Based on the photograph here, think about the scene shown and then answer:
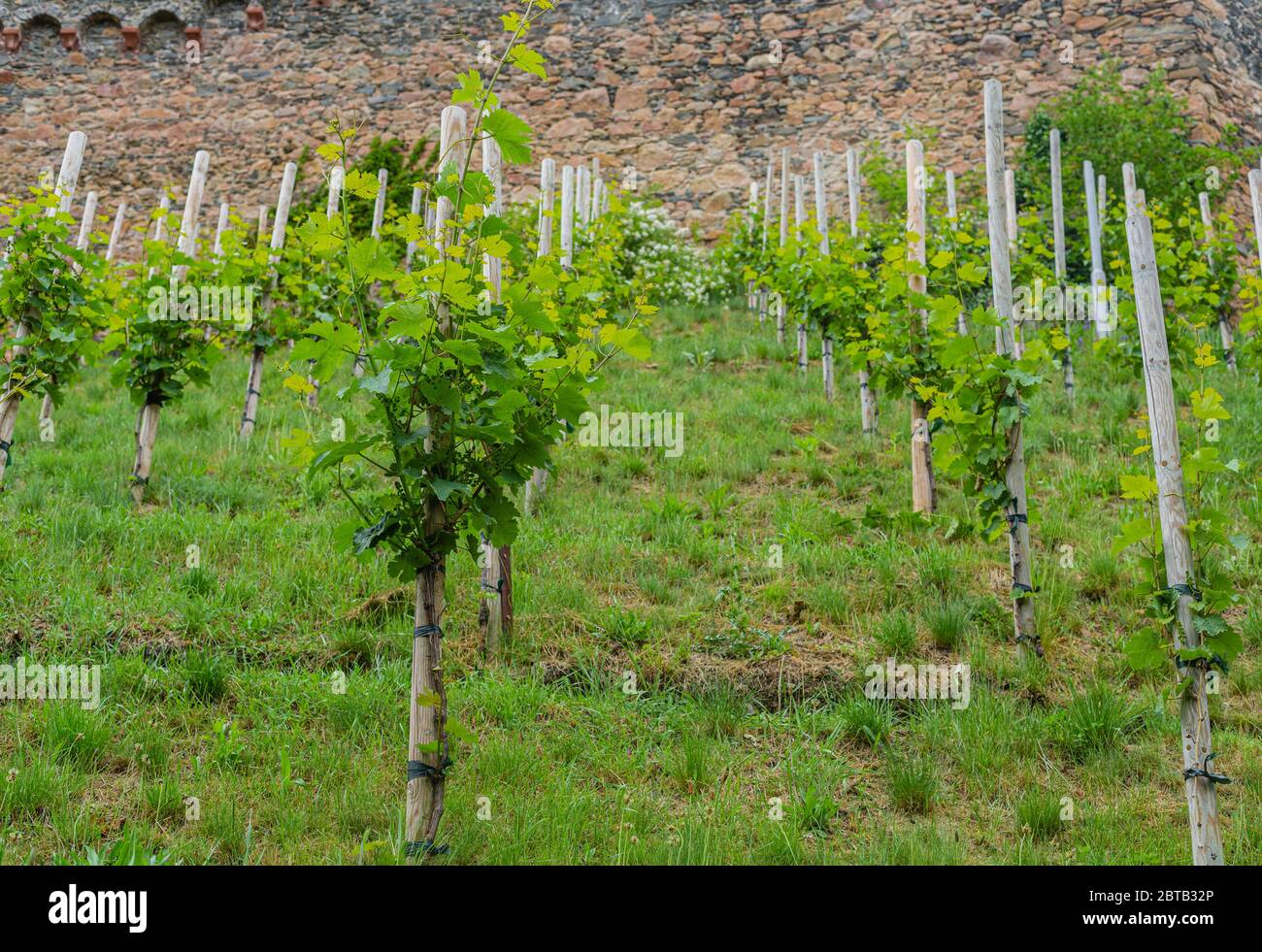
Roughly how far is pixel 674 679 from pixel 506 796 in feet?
3.45

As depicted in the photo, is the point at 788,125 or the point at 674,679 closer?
the point at 674,679

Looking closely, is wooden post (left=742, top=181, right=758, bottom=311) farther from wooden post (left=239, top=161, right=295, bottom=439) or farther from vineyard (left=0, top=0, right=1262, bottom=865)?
wooden post (left=239, top=161, right=295, bottom=439)

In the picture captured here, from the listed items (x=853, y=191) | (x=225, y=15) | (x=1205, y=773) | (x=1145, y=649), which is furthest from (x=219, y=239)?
(x=225, y=15)

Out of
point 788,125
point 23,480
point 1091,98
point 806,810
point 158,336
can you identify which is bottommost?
point 806,810

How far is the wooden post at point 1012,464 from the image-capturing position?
3.95 metres

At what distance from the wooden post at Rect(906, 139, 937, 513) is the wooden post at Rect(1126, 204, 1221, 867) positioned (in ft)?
7.04

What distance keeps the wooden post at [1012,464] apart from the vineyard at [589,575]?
0.02 meters

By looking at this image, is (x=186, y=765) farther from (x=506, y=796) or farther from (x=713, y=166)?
(x=713, y=166)

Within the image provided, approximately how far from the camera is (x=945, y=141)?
1256cm

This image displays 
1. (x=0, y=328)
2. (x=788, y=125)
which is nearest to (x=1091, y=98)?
(x=788, y=125)

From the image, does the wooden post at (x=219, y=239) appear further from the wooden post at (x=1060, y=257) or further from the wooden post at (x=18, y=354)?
the wooden post at (x=1060, y=257)

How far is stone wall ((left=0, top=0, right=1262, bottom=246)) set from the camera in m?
12.3

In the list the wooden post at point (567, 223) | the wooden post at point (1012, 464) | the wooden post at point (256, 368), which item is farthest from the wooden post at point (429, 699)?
the wooden post at point (256, 368)

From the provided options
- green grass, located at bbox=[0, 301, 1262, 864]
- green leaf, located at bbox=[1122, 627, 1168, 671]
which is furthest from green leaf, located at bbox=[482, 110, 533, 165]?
green leaf, located at bbox=[1122, 627, 1168, 671]
